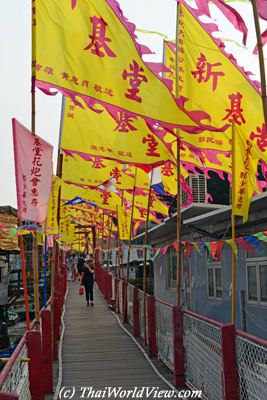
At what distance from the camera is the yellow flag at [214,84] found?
26.7ft

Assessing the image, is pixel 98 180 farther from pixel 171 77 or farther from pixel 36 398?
pixel 36 398

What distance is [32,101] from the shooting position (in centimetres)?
641

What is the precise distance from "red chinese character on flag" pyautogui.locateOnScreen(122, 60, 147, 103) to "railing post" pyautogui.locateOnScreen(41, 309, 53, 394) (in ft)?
12.2

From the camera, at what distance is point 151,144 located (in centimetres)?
873

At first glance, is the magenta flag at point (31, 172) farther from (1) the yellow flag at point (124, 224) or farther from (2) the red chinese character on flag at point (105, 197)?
(2) the red chinese character on flag at point (105, 197)

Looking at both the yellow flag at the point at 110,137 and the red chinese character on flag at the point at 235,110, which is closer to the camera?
the red chinese character on flag at the point at 235,110

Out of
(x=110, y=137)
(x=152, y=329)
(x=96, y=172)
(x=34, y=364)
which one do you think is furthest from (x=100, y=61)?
(x=96, y=172)

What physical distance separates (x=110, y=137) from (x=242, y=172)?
371 cm

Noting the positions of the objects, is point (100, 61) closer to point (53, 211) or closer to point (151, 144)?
point (151, 144)

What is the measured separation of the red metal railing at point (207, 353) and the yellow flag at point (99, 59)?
292cm

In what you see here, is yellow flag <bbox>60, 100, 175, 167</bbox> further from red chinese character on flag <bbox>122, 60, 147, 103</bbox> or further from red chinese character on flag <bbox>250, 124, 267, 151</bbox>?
red chinese character on flag <bbox>122, 60, 147, 103</bbox>

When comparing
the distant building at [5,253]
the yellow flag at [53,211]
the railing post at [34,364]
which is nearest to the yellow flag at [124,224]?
the yellow flag at [53,211]

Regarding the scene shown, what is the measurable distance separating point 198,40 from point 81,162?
19.1ft

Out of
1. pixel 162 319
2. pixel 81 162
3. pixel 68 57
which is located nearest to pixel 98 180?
pixel 81 162
